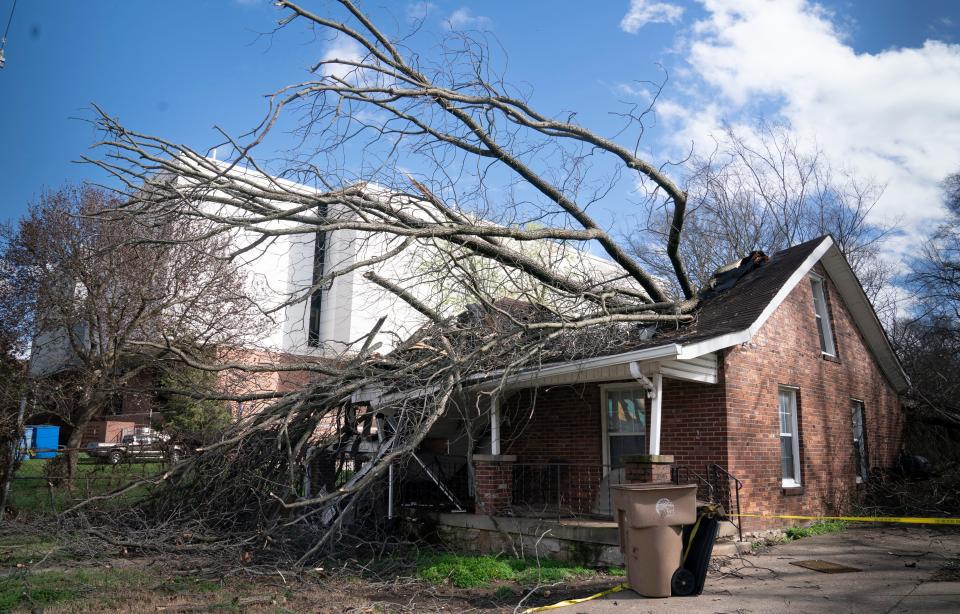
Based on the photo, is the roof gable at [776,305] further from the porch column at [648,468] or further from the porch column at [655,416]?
the porch column at [648,468]

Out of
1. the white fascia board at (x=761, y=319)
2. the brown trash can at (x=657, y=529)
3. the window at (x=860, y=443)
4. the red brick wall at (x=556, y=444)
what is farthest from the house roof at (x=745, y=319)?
the brown trash can at (x=657, y=529)

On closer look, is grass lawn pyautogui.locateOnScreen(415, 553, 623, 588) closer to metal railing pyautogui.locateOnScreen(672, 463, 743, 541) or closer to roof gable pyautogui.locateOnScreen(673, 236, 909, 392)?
metal railing pyautogui.locateOnScreen(672, 463, 743, 541)

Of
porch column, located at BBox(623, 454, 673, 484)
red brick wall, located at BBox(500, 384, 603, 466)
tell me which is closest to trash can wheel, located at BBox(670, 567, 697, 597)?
porch column, located at BBox(623, 454, 673, 484)

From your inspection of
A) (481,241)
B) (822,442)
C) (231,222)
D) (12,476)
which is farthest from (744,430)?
(12,476)

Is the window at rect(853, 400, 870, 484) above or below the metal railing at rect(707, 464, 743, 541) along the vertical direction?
above

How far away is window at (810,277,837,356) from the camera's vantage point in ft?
44.8

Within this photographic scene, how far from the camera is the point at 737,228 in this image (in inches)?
1098

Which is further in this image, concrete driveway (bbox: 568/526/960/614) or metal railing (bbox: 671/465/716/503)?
metal railing (bbox: 671/465/716/503)

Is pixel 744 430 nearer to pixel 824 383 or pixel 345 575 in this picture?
pixel 824 383

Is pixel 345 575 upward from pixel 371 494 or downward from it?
downward

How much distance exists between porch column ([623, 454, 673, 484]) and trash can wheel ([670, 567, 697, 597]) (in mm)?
1707

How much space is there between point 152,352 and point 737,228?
21946mm

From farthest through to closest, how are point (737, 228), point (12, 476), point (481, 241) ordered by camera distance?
1. point (737, 228)
2. point (12, 476)
3. point (481, 241)

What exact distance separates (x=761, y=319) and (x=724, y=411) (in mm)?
1577
